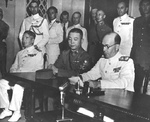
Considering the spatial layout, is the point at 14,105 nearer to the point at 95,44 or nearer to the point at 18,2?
the point at 95,44

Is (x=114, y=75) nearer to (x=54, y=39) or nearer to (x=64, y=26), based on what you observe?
(x=54, y=39)

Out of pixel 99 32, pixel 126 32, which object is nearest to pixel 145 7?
pixel 126 32

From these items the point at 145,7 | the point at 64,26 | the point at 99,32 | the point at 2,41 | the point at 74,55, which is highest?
the point at 145,7

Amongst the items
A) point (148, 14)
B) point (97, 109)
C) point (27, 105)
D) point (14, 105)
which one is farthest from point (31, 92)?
point (148, 14)

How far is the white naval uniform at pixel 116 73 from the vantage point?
2145 millimetres

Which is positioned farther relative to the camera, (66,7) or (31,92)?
(66,7)

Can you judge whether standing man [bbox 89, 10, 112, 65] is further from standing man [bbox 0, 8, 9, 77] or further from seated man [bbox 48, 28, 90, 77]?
standing man [bbox 0, 8, 9, 77]

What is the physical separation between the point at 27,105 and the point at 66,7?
11.5 ft

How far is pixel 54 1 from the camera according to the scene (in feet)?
17.8

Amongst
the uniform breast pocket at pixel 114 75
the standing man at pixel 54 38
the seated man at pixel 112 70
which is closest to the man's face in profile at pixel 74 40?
the seated man at pixel 112 70

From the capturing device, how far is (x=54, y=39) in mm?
4445

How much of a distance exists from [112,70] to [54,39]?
2.18 meters

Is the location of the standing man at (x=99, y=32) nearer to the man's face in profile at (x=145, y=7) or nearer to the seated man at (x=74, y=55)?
the man's face in profile at (x=145, y=7)

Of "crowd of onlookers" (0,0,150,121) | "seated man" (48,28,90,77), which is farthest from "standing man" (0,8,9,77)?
"seated man" (48,28,90,77)
